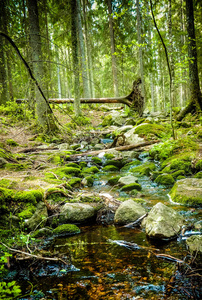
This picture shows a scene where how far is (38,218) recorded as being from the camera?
3.34 meters

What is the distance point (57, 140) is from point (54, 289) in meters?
8.25

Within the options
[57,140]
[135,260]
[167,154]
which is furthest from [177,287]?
[57,140]

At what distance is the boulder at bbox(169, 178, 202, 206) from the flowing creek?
66cm

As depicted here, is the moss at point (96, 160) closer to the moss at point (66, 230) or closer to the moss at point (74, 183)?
the moss at point (74, 183)

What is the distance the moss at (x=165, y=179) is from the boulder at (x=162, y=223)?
218 centimetres

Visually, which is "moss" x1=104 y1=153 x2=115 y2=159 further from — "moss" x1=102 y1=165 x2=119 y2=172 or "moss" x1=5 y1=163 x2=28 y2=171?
"moss" x1=5 y1=163 x2=28 y2=171

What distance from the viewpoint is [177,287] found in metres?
1.99

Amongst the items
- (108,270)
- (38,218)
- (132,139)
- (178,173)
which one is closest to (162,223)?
(108,270)

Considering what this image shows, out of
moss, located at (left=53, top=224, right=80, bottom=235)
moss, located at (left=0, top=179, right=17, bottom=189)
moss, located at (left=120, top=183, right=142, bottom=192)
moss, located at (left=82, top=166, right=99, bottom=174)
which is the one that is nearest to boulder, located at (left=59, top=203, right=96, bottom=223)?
moss, located at (left=53, top=224, right=80, bottom=235)

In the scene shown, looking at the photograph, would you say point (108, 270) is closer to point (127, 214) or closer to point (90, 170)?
point (127, 214)

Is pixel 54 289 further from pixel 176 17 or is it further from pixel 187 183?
pixel 176 17

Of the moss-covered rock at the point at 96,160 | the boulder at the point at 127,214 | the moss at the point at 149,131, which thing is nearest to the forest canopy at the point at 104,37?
the moss at the point at 149,131

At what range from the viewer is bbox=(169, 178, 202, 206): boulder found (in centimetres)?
408

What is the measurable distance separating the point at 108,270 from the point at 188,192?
2.67m
